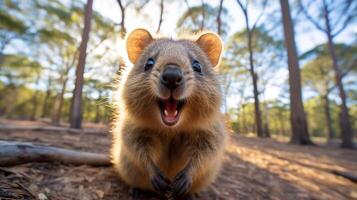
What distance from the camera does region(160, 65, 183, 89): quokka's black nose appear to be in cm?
196

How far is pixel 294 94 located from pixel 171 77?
35.0 feet

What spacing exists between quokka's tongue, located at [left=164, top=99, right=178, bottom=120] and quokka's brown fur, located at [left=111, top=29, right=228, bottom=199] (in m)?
0.10

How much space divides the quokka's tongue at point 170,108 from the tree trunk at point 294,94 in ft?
33.7

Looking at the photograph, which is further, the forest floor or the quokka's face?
the forest floor

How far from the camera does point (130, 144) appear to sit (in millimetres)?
2529

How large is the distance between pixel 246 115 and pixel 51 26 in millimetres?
31144

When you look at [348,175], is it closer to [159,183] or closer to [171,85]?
[159,183]

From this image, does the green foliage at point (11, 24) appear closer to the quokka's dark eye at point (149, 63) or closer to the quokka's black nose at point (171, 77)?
the quokka's dark eye at point (149, 63)

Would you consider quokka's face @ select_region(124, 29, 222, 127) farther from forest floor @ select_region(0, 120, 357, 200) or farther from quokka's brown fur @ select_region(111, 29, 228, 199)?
forest floor @ select_region(0, 120, 357, 200)

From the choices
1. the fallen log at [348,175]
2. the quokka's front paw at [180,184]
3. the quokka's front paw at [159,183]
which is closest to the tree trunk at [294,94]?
the fallen log at [348,175]

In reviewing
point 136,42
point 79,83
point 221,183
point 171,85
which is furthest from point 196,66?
point 79,83

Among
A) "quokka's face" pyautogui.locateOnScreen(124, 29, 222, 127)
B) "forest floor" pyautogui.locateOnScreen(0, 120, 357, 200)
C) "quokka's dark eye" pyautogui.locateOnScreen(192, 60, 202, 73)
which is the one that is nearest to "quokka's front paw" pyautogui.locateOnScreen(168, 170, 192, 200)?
"quokka's face" pyautogui.locateOnScreen(124, 29, 222, 127)

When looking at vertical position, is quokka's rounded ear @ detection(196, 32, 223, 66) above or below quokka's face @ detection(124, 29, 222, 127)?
above

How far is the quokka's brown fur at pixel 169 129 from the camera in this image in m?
2.34
